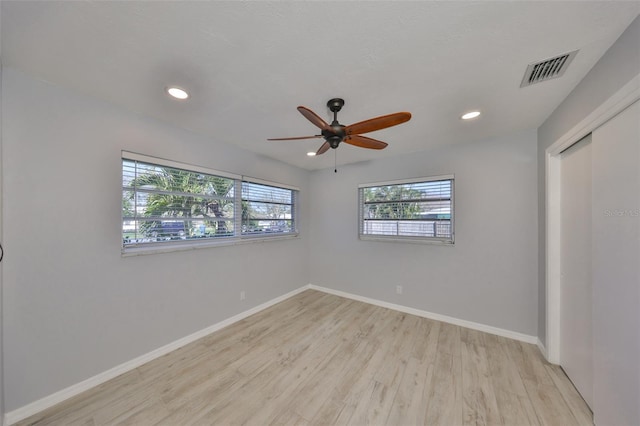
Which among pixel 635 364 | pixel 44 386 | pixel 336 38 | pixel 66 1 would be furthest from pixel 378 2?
pixel 44 386

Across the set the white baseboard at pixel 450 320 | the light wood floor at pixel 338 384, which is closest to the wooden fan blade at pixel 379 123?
the light wood floor at pixel 338 384

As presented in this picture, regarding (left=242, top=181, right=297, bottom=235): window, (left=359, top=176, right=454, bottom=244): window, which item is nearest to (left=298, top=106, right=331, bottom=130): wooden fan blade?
(left=242, top=181, right=297, bottom=235): window


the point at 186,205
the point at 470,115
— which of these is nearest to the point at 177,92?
the point at 186,205

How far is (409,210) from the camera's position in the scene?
3.47 meters

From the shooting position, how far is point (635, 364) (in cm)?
119

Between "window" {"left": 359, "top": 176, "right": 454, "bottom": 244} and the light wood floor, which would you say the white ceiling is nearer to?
"window" {"left": 359, "top": 176, "right": 454, "bottom": 244}

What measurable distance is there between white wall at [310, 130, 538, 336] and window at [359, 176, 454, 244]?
0.12 meters

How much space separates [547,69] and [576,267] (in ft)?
5.46

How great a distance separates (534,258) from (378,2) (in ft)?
10.2

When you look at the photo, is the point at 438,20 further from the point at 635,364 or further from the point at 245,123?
the point at 635,364

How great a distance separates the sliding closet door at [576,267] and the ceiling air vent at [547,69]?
627mm

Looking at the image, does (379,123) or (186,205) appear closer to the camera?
(379,123)

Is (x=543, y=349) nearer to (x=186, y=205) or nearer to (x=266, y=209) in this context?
(x=266, y=209)

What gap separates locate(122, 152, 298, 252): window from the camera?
222cm
